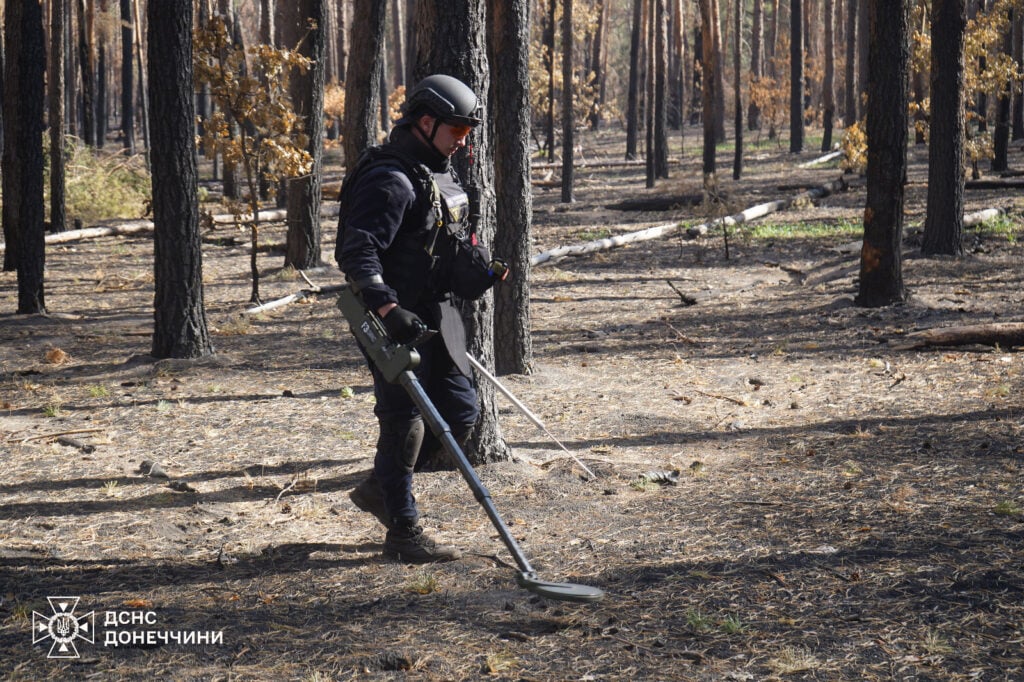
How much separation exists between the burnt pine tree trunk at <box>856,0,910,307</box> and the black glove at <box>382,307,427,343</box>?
7640mm

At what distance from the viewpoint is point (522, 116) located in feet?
29.0

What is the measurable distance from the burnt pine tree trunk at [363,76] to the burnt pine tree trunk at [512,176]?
15.4ft

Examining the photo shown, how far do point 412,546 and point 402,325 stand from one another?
1150 millimetres

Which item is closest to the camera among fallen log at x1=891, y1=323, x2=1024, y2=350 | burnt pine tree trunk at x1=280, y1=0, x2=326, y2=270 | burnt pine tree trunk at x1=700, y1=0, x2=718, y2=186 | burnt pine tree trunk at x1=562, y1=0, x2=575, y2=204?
fallen log at x1=891, y1=323, x2=1024, y2=350

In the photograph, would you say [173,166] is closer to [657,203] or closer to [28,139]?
[28,139]

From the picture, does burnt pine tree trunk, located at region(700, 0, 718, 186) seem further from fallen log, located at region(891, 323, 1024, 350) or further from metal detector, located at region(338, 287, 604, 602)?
metal detector, located at region(338, 287, 604, 602)

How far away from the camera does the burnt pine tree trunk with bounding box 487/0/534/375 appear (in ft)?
28.7

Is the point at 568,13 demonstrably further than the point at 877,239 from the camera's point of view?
Yes

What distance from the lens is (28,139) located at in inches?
462

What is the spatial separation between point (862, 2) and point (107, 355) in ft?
93.0

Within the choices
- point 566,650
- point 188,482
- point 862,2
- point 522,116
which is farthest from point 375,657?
point 862,2

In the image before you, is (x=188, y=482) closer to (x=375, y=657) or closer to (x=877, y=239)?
(x=375, y=657)

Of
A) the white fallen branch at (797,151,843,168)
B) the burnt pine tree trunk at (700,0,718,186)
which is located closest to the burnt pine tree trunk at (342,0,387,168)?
the burnt pine tree trunk at (700,0,718,186)

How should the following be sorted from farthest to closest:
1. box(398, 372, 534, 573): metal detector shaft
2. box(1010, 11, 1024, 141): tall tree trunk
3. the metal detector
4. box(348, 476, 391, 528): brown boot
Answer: box(1010, 11, 1024, 141): tall tree trunk → box(348, 476, 391, 528): brown boot → box(398, 372, 534, 573): metal detector shaft → the metal detector
